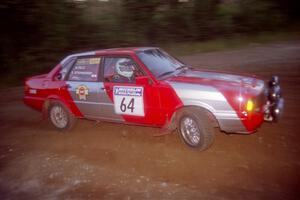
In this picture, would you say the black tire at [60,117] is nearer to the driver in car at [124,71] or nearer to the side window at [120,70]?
the side window at [120,70]

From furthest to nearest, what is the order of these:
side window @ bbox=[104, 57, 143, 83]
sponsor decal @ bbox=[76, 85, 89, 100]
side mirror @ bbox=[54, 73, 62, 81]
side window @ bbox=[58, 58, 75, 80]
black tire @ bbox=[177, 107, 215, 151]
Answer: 1. side mirror @ bbox=[54, 73, 62, 81]
2. side window @ bbox=[58, 58, 75, 80]
3. sponsor decal @ bbox=[76, 85, 89, 100]
4. side window @ bbox=[104, 57, 143, 83]
5. black tire @ bbox=[177, 107, 215, 151]

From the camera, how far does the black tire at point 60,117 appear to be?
808 cm

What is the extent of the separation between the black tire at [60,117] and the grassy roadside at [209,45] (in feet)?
23.7

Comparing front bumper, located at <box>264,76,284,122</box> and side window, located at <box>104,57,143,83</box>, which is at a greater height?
side window, located at <box>104,57,143,83</box>

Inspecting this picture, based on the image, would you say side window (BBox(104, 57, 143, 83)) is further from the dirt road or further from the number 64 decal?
the dirt road

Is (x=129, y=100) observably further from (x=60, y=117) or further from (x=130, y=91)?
(x=60, y=117)

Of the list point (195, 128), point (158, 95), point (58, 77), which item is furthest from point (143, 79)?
point (58, 77)

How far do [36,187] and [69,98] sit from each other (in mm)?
2359

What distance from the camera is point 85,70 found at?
299 inches

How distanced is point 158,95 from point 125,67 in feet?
2.91

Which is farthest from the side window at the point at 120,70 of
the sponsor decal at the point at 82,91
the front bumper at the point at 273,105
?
the front bumper at the point at 273,105

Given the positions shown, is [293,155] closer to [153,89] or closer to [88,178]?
[153,89]

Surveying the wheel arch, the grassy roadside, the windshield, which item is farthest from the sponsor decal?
the grassy roadside

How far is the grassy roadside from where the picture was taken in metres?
15.3
